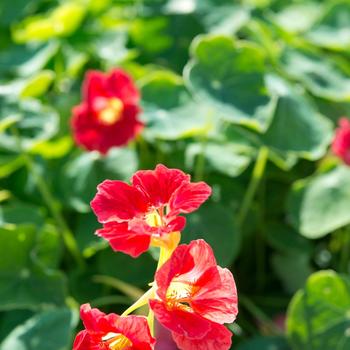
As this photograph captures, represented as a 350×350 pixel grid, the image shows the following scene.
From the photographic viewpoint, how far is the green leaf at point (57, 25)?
4.65 feet

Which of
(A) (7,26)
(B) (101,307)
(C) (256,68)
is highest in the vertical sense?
(C) (256,68)

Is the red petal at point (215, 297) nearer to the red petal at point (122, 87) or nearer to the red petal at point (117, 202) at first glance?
the red petal at point (117, 202)

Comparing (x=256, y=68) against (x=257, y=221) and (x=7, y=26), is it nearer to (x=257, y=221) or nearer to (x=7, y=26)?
(x=257, y=221)

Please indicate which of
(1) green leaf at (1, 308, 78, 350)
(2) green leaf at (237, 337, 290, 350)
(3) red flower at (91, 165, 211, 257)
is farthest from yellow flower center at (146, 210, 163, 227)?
(2) green leaf at (237, 337, 290, 350)

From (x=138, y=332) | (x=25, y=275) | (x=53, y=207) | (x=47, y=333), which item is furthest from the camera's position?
(x=53, y=207)

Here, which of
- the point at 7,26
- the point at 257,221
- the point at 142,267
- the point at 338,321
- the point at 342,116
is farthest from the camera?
the point at 7,26

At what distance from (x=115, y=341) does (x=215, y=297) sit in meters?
0.07

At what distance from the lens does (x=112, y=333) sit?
1.81 ft

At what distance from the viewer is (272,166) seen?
1.32 m

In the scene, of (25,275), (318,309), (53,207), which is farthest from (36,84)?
(318,309)

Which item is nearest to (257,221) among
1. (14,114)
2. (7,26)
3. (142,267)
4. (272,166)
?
(272,166)

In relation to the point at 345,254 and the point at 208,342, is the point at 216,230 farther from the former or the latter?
the point at 208,342

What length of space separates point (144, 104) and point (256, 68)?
6.7 inches

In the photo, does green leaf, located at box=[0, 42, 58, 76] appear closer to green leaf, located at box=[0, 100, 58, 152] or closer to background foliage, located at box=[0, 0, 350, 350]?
background foliage, located at box=[0, 0, 350, 350]
